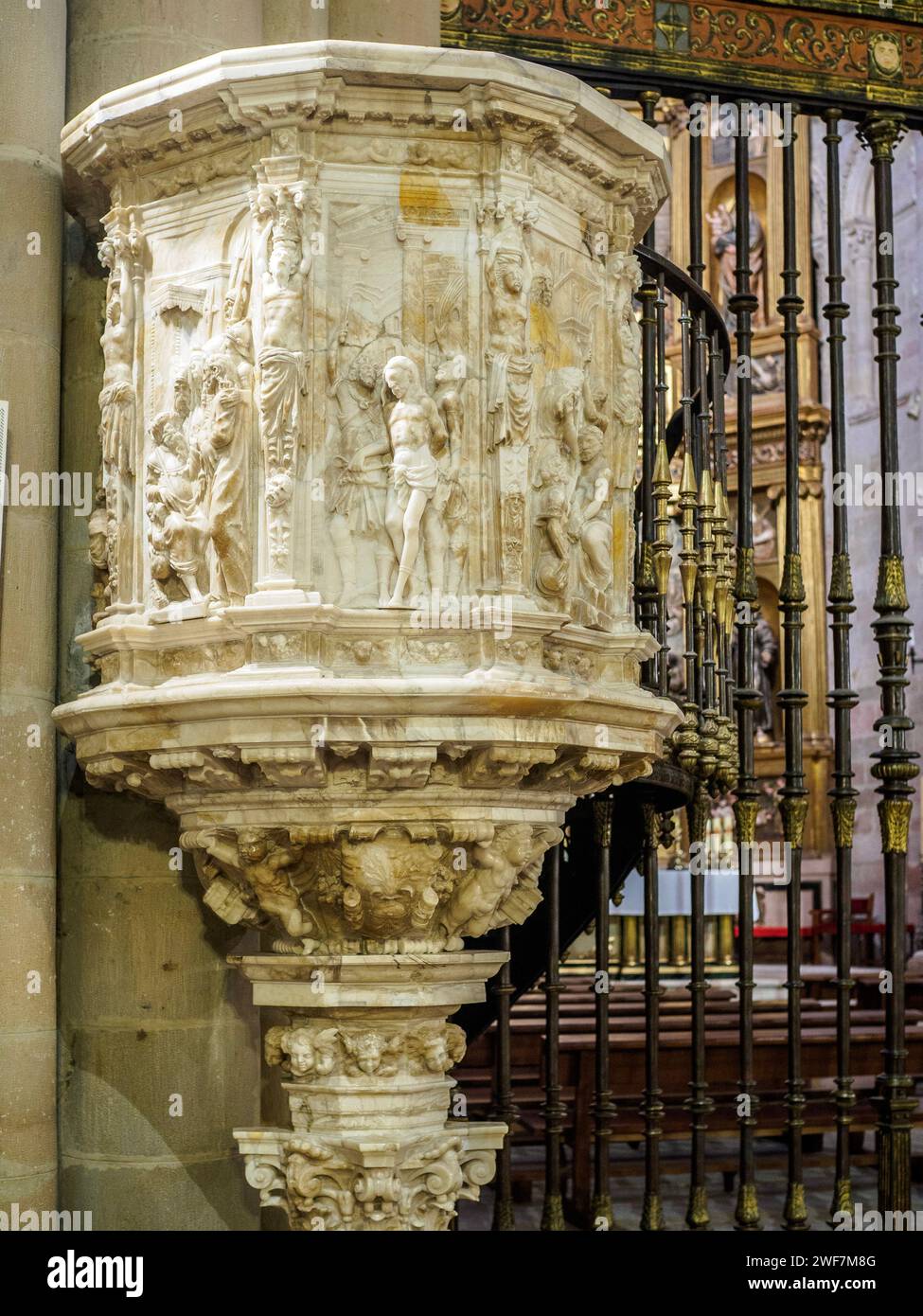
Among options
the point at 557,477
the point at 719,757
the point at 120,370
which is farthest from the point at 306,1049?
the point at 719,757

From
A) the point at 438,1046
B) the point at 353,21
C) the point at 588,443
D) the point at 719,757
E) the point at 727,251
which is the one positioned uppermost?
the point at 727,251

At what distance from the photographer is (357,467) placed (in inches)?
165

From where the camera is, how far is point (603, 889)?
6.66m

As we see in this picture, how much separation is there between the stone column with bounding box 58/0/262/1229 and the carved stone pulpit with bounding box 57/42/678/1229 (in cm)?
51

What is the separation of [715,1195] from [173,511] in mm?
6370

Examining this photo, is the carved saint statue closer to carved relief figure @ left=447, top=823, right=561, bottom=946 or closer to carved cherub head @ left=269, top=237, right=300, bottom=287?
carved cherub head @ left=269, top=237, right=300, bottom=287

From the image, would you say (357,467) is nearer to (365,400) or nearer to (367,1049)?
(365,400)

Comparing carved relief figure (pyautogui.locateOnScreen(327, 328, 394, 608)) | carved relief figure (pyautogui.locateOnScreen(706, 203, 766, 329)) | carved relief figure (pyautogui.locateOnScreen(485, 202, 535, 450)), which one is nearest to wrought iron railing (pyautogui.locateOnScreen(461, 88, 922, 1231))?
carved relief figure (pyautogui.locateOnScreen(485, 202, 535, 450))

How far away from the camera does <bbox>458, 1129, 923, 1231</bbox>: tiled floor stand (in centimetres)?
853

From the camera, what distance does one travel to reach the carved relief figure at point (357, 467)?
4.17m

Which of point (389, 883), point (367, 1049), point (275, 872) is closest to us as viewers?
point (389, 883)
